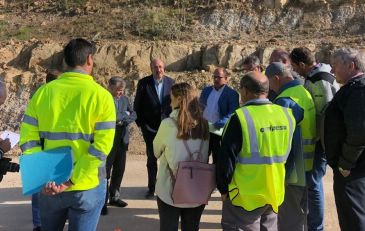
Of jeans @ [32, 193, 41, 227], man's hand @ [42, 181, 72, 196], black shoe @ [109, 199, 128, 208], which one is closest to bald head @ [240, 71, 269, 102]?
man's hand @ [42, 181, 72, 196]

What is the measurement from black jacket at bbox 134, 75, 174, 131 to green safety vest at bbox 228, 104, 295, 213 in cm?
312

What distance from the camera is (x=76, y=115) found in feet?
11.0

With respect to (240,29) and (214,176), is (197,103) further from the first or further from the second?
(240,29)

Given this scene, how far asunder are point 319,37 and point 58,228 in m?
15.5

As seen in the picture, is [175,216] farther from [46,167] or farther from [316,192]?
[316,192]

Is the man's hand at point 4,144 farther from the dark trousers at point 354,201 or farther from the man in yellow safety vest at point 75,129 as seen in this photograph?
the dark trousers at point 354,201

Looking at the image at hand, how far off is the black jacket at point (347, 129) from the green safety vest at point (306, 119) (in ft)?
1.30

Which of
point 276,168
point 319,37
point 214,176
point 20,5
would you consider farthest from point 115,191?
point 20,5

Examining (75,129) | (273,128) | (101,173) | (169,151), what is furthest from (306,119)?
(75,129)

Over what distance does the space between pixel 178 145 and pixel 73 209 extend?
109 cm

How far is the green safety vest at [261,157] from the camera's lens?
373 centimetres

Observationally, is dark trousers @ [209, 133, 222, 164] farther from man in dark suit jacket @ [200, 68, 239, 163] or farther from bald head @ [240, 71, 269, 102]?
man in dark suit jacket @ [200, 68, 239, 163]

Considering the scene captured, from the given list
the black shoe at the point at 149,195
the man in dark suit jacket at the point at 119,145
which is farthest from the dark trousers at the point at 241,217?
the black shoe at the point at 149,195

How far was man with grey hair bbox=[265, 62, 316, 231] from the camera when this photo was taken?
433cm
